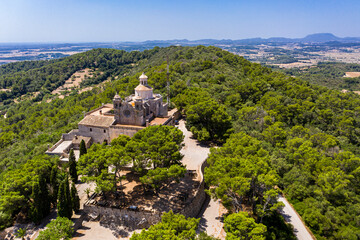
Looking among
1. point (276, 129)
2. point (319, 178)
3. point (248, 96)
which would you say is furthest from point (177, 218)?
point (248, 96)

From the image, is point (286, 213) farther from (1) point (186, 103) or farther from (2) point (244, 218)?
(1) point (186, 103)

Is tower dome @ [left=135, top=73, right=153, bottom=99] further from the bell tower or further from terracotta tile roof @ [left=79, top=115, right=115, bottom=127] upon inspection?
terracotta tile roof @ [left=79, top=115, right=115, bottom=127]

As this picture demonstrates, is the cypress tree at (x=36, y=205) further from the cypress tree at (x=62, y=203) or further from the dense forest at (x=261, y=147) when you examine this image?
the cypress tree at (x=62, y=203)

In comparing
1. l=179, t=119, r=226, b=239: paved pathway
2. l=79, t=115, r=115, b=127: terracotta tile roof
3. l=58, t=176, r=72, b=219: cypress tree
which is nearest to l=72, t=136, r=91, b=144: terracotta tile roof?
l=79, t=115, r=115, b=127: terracotta tile roof

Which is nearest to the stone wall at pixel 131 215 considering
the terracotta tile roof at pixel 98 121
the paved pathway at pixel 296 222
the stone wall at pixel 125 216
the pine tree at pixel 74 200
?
the stone wall at pixel 125 216

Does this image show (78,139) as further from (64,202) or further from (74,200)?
(64,202)

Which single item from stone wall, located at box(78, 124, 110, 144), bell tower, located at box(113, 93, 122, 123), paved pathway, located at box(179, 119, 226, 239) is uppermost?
bell tower, located at box(113, 93, 122, 123)

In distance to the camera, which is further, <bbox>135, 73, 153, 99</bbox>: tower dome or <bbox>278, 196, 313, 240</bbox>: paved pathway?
<bbox>135, 73, 153, 99</bbox>: tower dome

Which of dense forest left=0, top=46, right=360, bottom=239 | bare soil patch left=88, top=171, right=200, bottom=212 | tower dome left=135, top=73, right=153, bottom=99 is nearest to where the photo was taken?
dense forest left=0, top=46, right=360, bottom=239
